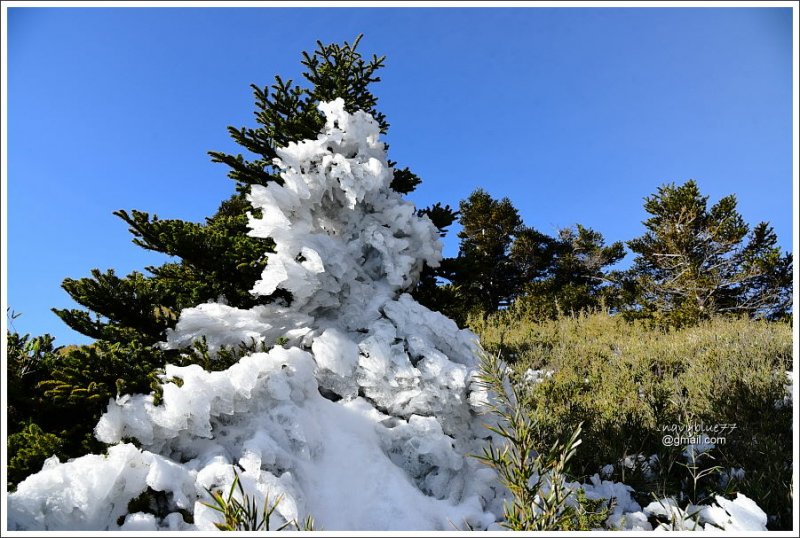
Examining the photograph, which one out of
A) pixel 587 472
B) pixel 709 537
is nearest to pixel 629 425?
pixel 587 472

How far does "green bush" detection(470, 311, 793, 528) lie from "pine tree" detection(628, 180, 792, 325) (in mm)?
1864

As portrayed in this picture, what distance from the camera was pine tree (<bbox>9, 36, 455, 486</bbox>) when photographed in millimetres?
2838

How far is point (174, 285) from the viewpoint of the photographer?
4633 millimetres

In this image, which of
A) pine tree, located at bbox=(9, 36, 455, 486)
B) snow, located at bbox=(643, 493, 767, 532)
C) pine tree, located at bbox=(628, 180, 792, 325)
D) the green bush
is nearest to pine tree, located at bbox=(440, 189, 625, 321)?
pine tree, located at bbox=(628, 180, 792, 325)

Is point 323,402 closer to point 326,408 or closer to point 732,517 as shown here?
point 326,408

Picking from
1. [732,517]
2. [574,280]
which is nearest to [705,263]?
[574,280]

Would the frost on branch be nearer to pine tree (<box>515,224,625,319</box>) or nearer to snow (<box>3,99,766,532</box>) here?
snow (<box>3,99,766,532</box>)

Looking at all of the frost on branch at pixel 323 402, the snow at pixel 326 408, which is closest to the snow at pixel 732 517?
the snow at pixel 326 408

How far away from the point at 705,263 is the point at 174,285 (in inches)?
618

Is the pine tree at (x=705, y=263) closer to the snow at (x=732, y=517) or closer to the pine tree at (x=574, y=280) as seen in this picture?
the pine tree at (x=574, y=280)

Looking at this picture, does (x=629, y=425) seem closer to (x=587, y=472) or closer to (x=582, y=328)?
(x=587, y=472)

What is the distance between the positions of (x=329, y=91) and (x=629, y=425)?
21.3 feet

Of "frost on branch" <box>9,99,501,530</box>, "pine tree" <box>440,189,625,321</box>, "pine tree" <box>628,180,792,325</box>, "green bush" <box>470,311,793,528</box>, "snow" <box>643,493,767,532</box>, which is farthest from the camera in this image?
"pine tree" <box>440,189,625,321</box>

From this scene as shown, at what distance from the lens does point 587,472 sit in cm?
427
